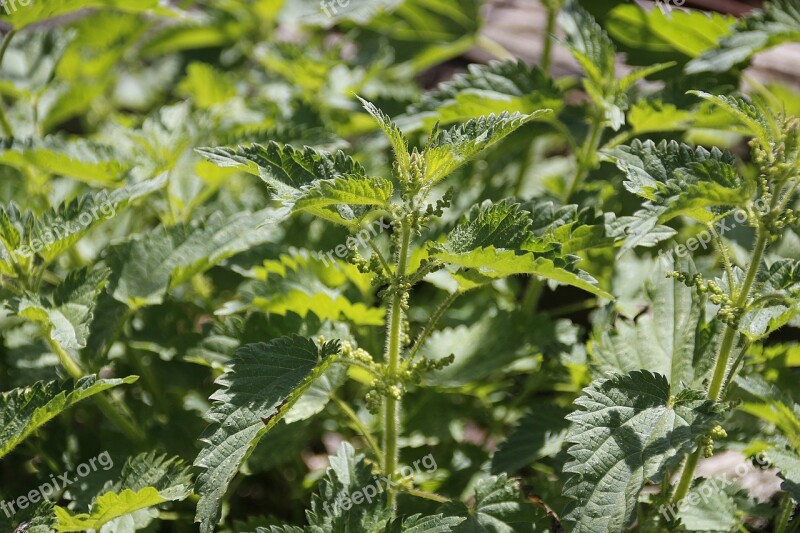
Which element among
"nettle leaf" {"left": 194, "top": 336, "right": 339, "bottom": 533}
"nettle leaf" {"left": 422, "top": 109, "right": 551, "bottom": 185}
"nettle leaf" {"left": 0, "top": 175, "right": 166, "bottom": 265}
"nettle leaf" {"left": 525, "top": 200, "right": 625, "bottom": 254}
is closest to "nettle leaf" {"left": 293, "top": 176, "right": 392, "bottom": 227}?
"nettle leaf" {"left": 422, "top": 109, "right": 551, "bottom": 185}

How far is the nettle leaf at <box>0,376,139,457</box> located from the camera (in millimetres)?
1615

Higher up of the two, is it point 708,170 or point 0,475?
point 708,170

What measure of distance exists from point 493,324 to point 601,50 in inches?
33.5

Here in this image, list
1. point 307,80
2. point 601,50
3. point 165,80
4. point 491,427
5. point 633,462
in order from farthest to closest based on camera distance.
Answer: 1. point 165,80
2. point 307,80
3. point 491,427
4. point 601,50
5. point 633,462

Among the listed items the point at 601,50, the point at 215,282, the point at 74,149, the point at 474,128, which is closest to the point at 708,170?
the point at 474,128

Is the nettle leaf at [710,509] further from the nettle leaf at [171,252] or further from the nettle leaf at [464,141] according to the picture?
the nettle leaf at [171,252]

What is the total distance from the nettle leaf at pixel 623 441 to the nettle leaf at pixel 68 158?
148 cm

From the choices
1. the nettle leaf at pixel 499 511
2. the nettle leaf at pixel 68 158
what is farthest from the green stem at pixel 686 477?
the nettle leaf at pixel 68 158

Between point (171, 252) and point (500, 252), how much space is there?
1.03 metres

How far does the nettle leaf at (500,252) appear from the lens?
1509 mm

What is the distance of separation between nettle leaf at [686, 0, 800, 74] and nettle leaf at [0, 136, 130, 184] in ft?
5.51

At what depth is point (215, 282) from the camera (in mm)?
2520

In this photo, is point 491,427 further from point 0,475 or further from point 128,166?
point 0,475

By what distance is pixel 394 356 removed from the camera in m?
1.72
